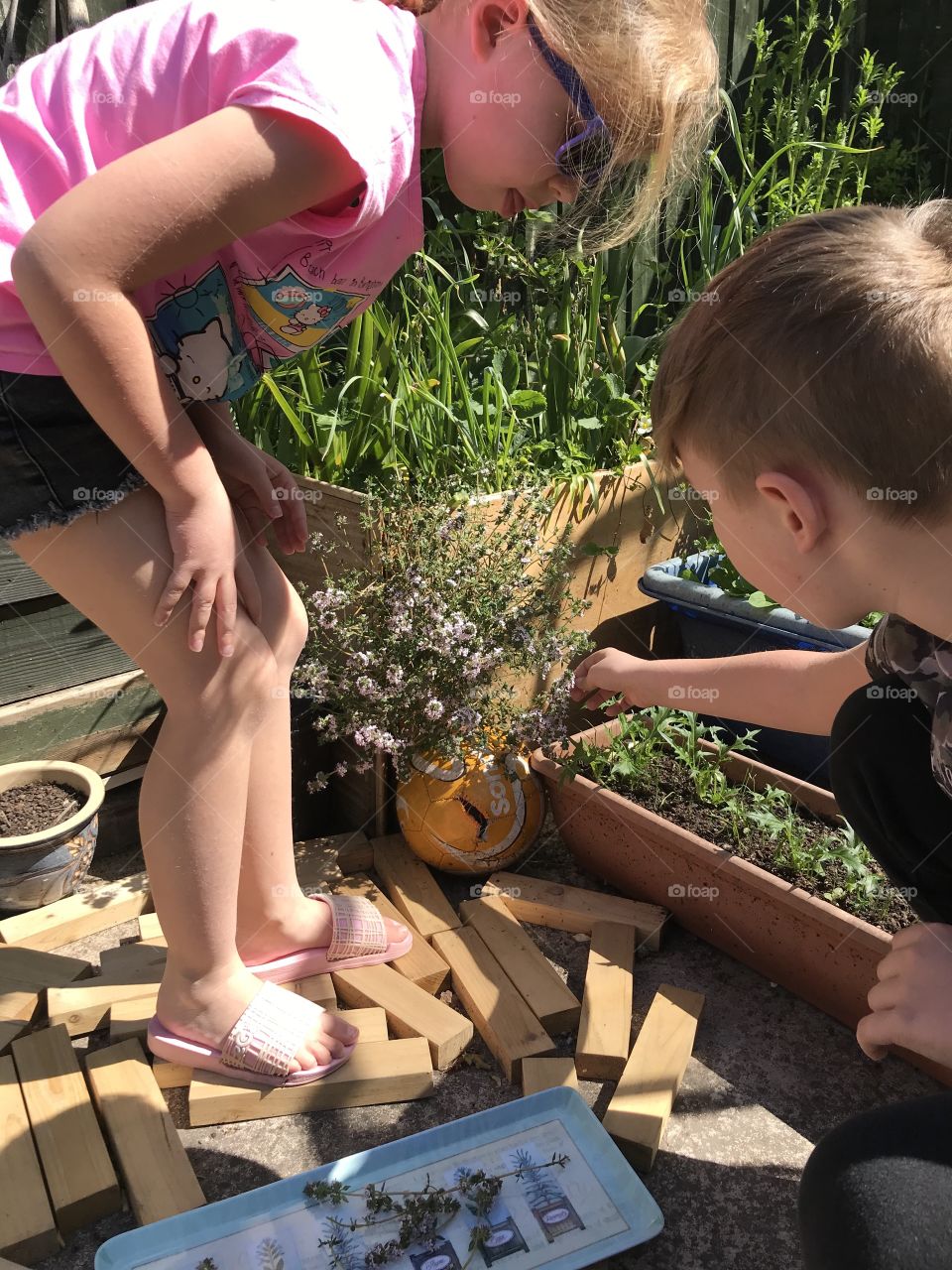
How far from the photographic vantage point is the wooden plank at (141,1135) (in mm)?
1556

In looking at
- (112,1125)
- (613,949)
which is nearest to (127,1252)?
(112,1125)

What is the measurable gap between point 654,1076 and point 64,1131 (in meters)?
0.92

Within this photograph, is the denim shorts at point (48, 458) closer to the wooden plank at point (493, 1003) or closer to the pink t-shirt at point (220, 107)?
the pink t-shirt at point (220, 107)

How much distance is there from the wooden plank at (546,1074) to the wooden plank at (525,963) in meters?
0.11

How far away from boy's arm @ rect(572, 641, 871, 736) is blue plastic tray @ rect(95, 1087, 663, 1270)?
623 millimetres

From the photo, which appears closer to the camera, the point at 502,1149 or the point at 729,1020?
the point at 502,1149

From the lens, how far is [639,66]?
1524 millimetres

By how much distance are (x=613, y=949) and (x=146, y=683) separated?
4.14 feet

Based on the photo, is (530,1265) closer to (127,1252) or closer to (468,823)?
(127,1252)

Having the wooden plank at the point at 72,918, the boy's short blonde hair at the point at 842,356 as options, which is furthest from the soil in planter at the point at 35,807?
the boy's short blonde hair at the point at 842,356

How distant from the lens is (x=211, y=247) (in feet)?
4.51

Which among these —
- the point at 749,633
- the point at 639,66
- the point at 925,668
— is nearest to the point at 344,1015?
the point at 925,668

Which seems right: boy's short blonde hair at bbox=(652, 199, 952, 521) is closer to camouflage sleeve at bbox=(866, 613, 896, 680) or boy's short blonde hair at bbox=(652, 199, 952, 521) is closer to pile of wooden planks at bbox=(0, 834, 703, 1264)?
camouflage sleeve at bbox=(866, 613, 896, 680)

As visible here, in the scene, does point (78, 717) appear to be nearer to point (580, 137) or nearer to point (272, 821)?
point (272, 821)
